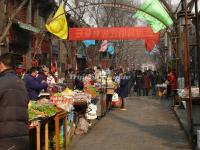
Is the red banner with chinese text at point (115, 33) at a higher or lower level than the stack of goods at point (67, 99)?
higher

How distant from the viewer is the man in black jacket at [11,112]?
19.4 ft

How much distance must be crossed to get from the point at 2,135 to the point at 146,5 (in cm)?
1567

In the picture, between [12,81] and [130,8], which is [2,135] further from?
[130,8]

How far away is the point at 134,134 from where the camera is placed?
46.1ft

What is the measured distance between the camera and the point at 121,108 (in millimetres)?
23016

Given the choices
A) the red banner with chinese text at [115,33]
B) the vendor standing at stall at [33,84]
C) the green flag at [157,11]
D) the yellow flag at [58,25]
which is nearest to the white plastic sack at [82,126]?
the vendor standing at stall at [33,84]

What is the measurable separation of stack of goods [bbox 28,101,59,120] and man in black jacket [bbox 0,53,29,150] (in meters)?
2.87

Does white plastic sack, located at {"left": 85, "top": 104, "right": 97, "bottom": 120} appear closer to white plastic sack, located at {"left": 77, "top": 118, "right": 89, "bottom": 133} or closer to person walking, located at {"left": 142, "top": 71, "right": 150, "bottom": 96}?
white plastic sack, located at {"left": 77, "top": 118, "right": 89, "bottom": 133}

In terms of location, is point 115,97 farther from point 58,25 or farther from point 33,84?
point 33,84

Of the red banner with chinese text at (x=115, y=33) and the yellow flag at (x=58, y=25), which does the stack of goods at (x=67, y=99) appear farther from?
the red banner with chinese text at (x=115, y=33)

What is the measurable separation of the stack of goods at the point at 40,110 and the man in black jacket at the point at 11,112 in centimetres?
287

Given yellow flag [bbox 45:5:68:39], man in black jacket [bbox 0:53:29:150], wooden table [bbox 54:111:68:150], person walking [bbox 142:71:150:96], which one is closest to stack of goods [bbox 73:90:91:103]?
wooden table [bbox 54:111:68:150]

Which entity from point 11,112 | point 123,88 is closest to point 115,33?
point 123,88

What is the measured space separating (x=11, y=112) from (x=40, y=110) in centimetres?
383
